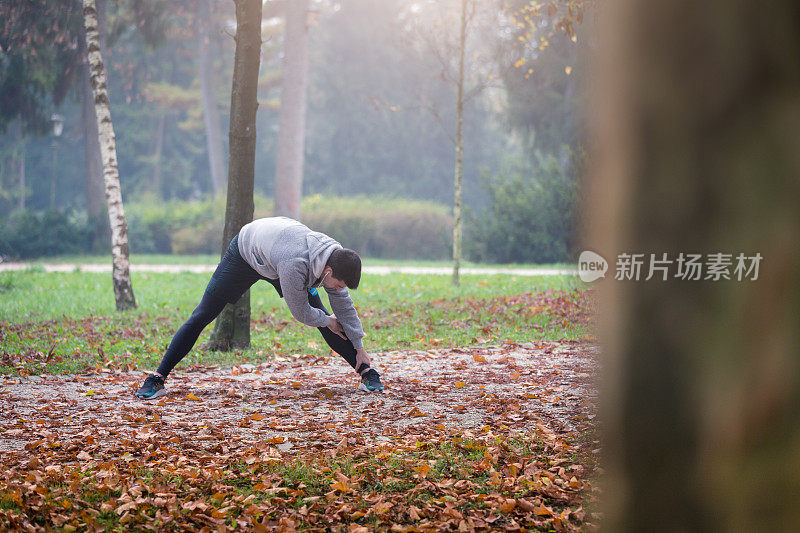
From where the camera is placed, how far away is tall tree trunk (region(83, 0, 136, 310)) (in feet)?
37.6

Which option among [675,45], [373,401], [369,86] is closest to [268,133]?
[369,86]

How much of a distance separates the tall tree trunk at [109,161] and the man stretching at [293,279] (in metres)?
5.92

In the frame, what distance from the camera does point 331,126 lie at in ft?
161

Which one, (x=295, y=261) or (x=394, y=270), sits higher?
(x=295, y=261)

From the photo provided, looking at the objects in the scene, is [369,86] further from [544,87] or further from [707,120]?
[707,120]

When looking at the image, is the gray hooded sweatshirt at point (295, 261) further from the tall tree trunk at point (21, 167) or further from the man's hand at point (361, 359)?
the tall tree trunk at point (21, 167)

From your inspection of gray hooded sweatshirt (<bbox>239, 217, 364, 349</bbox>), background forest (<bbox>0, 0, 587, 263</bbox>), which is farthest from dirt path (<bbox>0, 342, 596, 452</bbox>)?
background forest (<bbox>0, 0, 587, 263</bbox>)

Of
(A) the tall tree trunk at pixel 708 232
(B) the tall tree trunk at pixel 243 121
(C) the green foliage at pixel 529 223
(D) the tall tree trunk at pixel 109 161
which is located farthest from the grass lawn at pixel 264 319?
(C) the green foliage at pixel 529 223

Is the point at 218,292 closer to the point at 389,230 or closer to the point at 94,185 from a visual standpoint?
the point at 389,230

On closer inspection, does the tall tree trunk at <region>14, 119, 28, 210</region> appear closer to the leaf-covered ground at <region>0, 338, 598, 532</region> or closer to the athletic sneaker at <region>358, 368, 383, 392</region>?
the leaf-covered ground at <region>0, 338, 598, 532</region>

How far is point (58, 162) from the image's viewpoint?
46.6 m

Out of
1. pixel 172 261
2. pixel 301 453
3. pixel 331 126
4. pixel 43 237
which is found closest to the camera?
pixel 301 453

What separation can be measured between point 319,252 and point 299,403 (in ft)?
4.56
